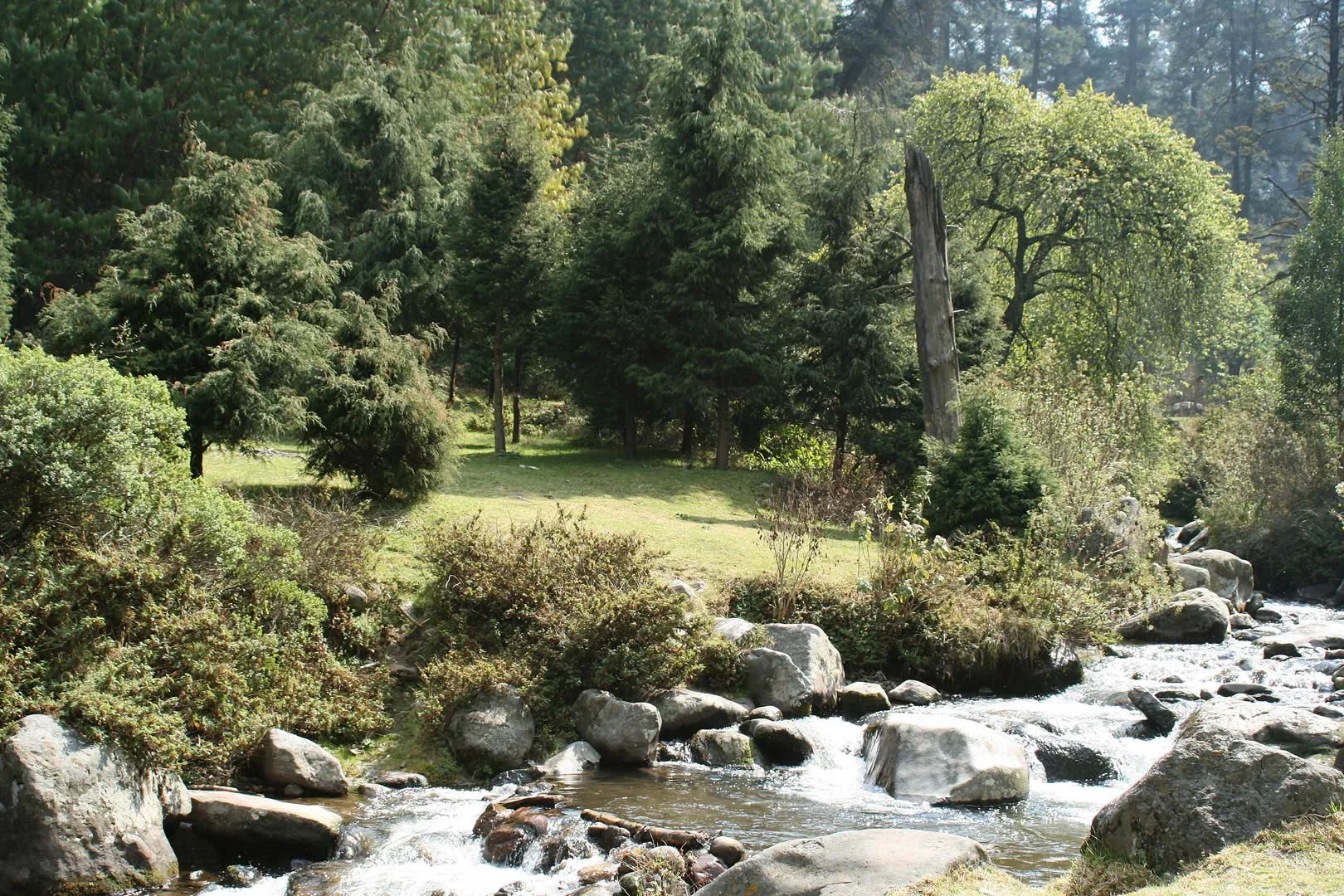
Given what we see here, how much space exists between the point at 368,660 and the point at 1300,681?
10445 mm

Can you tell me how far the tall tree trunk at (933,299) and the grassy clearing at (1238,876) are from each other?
14.6m

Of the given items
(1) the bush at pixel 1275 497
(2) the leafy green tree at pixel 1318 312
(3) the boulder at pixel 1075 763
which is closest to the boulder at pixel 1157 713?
(3) the boulder at pixel 1075 763

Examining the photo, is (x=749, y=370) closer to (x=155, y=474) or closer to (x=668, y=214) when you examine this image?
(x=668, y=214)

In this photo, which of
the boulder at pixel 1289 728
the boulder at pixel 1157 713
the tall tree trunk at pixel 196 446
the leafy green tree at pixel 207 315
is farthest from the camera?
the tall tree trunk at pixel 196 446

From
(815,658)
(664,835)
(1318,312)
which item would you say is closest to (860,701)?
(815,658)

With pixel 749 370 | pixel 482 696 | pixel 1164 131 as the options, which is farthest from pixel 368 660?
pixel 1164 131

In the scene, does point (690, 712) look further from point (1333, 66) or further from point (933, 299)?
point (1333, 66)

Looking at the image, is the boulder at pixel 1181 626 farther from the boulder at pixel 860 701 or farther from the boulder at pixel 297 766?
the boulder at pixel 297 766

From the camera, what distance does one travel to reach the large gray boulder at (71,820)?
715 centimetres

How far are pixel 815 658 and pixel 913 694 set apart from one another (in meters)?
1.27

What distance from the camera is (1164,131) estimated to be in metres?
28.0

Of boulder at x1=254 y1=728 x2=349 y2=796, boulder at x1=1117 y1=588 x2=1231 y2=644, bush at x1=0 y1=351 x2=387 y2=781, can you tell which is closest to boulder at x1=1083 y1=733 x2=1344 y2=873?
boulder at x1=254 y1=728 x2=349 y2=796

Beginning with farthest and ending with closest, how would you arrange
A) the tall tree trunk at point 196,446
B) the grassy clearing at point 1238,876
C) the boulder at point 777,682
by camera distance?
the tall tree trunk at point 196,446 < the boulder at point 777,682 < the grassy clearing at point 1238,876

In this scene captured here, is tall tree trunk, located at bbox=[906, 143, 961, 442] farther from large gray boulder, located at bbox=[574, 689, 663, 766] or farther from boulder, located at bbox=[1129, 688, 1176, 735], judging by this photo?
large gray boulder, located at bbox=[574, 689, 663, 766]
